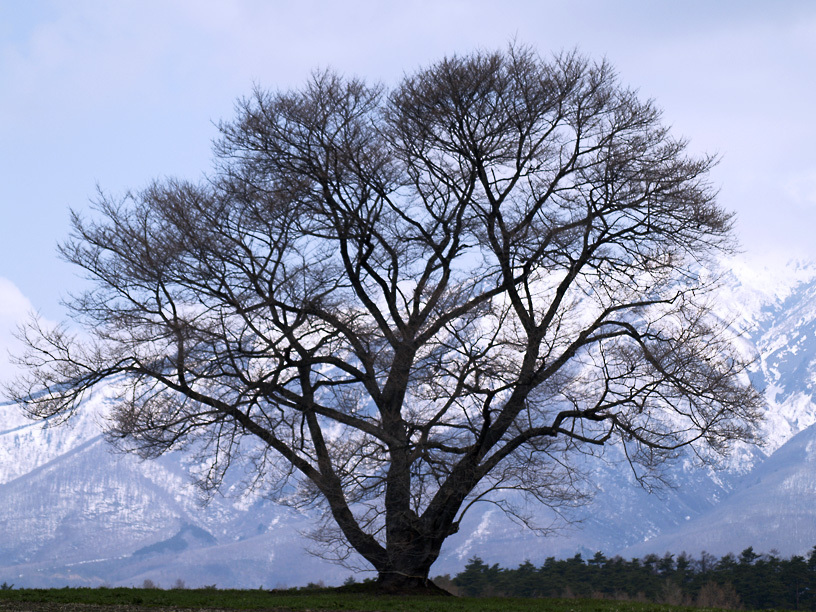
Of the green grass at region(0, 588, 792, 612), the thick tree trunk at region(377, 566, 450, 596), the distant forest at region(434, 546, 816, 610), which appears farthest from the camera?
the distant forest at region(434, 546, 816, 610)

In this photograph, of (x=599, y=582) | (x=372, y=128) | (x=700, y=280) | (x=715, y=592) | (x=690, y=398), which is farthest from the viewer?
(x=599, y=582)

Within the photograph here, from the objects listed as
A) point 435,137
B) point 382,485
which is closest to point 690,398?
point 382,485

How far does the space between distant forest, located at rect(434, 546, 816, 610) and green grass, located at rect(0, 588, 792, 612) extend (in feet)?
109

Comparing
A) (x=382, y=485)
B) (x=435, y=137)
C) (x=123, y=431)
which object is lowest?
(x=382, y=485)

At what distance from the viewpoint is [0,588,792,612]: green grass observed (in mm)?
17344

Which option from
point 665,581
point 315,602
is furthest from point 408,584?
point 665,581

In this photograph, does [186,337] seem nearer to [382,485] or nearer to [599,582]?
[382,485]

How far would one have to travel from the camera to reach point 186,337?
20.0 metres

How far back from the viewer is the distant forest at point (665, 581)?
5438 cm

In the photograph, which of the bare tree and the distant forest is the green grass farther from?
the distant forest

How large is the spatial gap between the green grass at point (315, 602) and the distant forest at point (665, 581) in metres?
33.4

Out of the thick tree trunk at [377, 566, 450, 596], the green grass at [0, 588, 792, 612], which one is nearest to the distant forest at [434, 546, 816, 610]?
the thick tree trunk at [377, 566, 450, 596]

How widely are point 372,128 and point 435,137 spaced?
2060mm

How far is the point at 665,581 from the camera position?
199 feet
